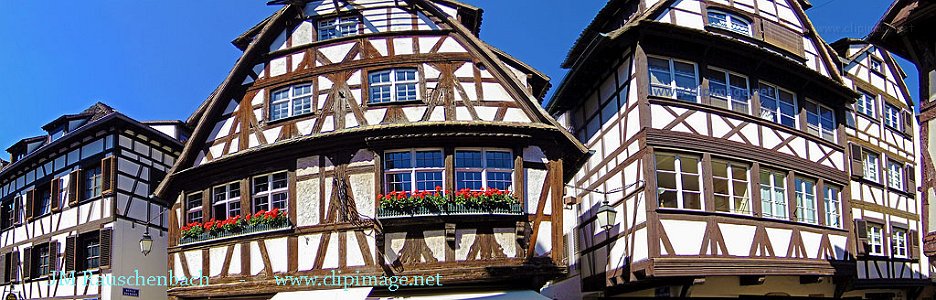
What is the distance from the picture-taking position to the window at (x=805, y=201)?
18531 mm

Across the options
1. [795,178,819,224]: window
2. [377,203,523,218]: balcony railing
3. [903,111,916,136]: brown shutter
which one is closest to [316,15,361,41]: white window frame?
[377,203,523,218]: balcony railing

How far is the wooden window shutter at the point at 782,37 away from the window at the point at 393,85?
8.28 metres

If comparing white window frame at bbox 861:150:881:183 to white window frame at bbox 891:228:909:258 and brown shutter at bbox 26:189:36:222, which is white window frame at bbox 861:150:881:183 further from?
brown shutter at bbox 26:189:36:222

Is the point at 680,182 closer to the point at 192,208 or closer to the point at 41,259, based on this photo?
the point at 192,208

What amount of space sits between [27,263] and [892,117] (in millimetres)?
25633

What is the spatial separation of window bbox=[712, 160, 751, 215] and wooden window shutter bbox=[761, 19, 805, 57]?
362 centimetres

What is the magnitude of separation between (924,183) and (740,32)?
7420mm

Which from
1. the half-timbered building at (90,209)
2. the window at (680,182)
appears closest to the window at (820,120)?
the window at (680,182)

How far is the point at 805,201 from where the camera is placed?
61.4 ft

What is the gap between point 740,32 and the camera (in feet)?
63.4

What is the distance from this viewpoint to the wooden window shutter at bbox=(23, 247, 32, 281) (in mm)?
25109

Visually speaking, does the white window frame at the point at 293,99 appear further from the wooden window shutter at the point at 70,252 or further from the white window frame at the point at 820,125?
the white window frame at the point at 820,125

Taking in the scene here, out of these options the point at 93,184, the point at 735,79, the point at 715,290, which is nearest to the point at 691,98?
the point at 735,79

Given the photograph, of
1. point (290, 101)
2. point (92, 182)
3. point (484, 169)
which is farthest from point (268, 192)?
point (92, 182)
